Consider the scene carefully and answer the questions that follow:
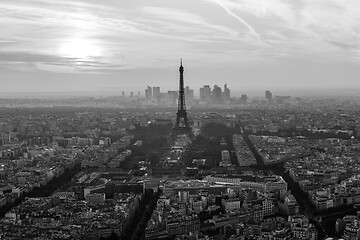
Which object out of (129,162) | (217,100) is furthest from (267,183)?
(217,100)

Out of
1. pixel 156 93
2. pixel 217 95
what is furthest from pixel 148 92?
pixel 217 95

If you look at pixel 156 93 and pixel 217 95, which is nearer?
pixel 217 95

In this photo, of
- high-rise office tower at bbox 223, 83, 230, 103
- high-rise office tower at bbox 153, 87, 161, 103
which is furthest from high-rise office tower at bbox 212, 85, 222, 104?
high-rise office tower at bbox 153, 87, 161, 103

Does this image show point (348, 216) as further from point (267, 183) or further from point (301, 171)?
point (301, 171)

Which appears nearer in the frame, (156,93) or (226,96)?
(226,96)

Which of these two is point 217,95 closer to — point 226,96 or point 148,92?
point 226,96

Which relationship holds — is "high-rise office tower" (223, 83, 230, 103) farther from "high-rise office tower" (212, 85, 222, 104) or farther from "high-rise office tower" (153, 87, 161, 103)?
"high-rise office tower" (153, 87, 161, 103)

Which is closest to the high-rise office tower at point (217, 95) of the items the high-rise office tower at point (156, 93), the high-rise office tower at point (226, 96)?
the high-rise office tower at point (226, 96)

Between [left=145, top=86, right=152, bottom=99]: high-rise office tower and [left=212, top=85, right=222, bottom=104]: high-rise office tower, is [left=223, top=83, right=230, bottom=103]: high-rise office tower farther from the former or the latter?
[left=145, top=86, right=152, bottom=99]: high-rise office tower

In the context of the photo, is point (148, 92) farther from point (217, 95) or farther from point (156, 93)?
point (217, 95)

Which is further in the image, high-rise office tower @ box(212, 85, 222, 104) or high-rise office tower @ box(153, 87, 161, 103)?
high-rise office tower @ box(153, 87, 161, 103)

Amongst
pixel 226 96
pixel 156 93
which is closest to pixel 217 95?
pixel 226 96

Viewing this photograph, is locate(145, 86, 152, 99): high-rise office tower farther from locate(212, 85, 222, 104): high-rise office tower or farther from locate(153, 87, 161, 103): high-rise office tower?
locate(212, 85, 222, 104): high-rise office tower
